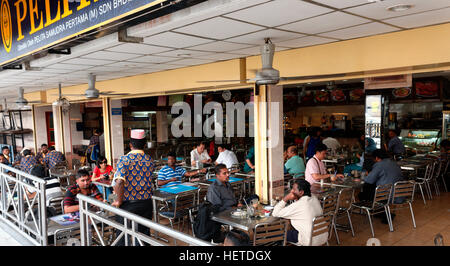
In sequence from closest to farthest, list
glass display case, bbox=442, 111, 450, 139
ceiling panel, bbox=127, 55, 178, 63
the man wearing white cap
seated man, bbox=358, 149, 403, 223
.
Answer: the man wearing white cap
seated man, bbox=358, 149, 403, 223
ceiling panel, bbox=127, 55, 178, 63
glass display case, bbox=442, 111, 450, 139

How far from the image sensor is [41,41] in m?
3.62

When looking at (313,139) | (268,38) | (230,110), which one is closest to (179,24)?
(268,38)

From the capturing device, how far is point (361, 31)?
428 cm

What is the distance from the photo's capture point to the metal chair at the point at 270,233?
351 cm

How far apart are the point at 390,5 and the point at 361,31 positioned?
113 cm

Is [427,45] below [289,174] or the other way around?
the other way around

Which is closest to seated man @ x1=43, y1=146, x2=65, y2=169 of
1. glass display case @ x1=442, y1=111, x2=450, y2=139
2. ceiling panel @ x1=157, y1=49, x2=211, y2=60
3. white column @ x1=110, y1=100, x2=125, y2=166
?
white column @ x1=110, y1=100, x2=125, y2=166

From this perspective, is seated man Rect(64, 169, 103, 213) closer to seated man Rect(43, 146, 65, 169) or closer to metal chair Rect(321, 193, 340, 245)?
metal chair Rect(321, 193, 340, 245)

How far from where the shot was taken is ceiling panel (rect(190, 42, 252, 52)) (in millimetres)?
4730

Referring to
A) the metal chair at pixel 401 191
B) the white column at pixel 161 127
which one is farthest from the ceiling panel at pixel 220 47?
the white column at pixel 161 127

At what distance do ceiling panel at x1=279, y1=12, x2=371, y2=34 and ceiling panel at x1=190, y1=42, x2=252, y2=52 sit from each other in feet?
3.38

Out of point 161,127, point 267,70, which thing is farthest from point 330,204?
point 161,127

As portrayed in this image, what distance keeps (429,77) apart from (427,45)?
20.3 ft
